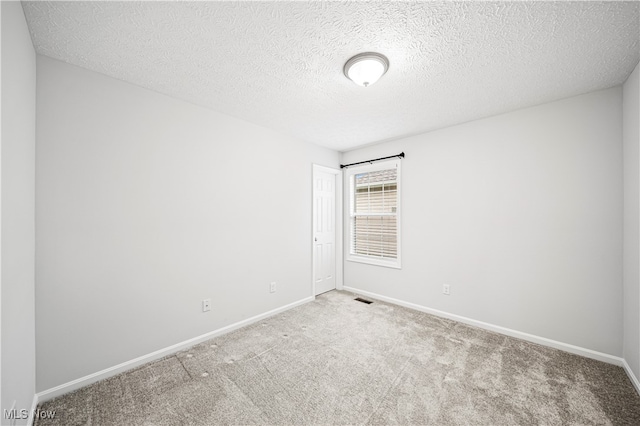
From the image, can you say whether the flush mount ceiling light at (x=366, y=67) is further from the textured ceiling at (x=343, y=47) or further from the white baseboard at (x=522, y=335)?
the white baseboard at (x=522, y=335)

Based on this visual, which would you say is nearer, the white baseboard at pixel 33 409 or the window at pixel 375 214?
the white baseboard at pixel 33 409

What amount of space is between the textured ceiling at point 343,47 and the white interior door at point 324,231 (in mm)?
1709

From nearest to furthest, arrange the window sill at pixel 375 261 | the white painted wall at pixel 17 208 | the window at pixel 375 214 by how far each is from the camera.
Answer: the white painted wall at pixel 17 208 < the window sill at pixel 375 261 < the window at pixel 375 214

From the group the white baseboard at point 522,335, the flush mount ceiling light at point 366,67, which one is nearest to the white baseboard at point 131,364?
the white baseboard at point 522,335

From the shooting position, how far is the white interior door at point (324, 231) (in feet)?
13.4

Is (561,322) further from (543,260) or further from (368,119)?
(368,119)

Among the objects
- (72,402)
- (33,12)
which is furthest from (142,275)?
(33,12)

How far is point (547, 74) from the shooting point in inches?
80.9

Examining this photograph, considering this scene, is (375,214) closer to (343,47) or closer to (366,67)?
(366,67)

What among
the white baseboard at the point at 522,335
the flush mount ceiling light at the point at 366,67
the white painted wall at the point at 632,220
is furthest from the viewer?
the white baseboard at the point at 522,335

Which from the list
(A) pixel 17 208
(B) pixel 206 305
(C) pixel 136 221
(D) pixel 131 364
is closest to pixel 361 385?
(B) pixel 206 305

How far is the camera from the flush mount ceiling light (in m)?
1.81

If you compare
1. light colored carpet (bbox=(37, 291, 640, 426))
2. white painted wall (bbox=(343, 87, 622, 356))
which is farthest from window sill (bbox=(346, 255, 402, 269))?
light colored carpet (bbox=(37, 291, 640, 426))

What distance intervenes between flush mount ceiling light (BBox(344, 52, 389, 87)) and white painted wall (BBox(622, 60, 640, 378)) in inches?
78.0
